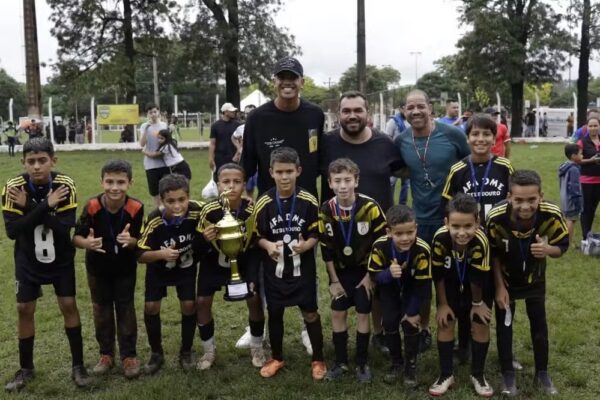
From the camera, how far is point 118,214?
14.2 feet

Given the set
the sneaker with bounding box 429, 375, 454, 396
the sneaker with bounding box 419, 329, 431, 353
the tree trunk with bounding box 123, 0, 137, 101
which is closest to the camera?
the sneaker with bounding box 429, 375, 454, 396

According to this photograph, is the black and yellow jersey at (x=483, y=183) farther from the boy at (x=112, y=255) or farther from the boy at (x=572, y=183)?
the boy at (x=572, y=183)

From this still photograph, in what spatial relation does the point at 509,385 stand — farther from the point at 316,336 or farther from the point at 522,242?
the point at 316,336

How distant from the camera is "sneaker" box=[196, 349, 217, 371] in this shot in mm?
4625

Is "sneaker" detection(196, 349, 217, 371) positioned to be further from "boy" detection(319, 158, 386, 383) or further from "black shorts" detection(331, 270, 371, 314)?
"black shorts" detection(331, 270, 371, 314)

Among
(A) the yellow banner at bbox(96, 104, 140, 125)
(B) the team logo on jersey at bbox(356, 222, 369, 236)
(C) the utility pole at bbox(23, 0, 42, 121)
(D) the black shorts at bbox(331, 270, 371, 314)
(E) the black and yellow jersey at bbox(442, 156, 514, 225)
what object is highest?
(C) the utility pole at bbox(23, 0, 42, 121)

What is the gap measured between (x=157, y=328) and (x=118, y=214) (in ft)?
3.17

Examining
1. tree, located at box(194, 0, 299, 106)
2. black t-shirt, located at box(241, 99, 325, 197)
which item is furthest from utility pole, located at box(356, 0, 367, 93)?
black t-shirt, located at box(241, 99, 325, 197)

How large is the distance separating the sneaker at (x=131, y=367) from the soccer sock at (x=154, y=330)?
7.1 inches

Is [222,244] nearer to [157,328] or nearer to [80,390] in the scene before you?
[157,328]

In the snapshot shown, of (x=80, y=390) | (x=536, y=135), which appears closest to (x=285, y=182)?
(x=80, y=390)

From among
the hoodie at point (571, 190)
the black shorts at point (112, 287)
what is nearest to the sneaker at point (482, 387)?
the black shorts at point (112, 287)

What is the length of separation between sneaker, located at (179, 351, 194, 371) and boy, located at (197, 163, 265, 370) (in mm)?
65

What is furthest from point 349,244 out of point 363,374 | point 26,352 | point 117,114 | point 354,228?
point 117,114
